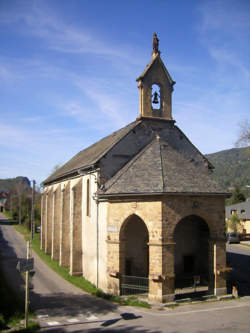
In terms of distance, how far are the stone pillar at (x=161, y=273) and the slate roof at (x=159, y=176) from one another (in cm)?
311

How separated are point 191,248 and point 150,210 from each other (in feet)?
21.5

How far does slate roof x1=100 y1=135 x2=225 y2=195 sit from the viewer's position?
712 inches

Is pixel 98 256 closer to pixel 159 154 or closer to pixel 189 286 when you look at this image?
pixel 189 286

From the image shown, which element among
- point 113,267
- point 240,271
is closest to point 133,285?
point 113,267

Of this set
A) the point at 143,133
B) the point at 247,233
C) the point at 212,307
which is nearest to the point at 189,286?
the point at 212,307

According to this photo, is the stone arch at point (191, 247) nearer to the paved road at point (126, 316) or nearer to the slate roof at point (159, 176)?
the slate roof at point (159, 176)

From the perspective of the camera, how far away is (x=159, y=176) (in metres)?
18.5

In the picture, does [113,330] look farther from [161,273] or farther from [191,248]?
[191,248]

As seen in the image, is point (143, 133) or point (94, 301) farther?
point (143, 133)

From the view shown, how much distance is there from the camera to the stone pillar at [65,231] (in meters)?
26.5

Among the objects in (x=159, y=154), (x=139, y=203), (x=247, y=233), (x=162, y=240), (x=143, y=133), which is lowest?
(x=247, y=233)

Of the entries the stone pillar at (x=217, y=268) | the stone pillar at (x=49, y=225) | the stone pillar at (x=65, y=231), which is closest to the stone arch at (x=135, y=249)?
the stone pillar at (x=217, y=268)

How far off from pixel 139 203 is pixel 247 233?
1737 inches

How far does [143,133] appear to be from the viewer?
890 inches
